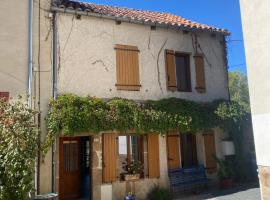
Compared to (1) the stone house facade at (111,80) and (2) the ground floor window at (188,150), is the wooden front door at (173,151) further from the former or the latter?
(2) the ground floor window at (188,150)

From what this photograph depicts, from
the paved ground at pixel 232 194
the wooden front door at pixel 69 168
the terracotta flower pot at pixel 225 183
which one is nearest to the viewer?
the paved ground at pixel 232 194

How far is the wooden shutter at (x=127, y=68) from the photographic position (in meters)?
11.4

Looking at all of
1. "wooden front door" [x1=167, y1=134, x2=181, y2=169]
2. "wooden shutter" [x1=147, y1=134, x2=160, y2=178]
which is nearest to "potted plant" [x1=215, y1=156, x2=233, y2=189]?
"wooden front door" [x1=167, y1=134, x2=181, y2=169]

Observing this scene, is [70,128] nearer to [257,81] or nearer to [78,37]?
[78,37]

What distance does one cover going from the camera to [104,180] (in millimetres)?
10508

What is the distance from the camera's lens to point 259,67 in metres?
6.39

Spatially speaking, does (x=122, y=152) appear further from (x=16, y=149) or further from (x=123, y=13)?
(x=123, y=13)

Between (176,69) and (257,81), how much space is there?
6541 millimetres

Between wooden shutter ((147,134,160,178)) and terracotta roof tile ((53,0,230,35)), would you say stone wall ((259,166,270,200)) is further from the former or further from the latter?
terracotta roof tile ((53,0,230,35))

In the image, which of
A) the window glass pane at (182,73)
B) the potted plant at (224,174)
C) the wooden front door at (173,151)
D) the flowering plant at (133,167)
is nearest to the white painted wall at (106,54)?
the window glass pane at (182,73)

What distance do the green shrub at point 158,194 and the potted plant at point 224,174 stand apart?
8.07ft

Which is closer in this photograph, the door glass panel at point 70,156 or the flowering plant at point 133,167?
the door glass panel at point 70,156

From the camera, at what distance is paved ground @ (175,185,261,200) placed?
10266 mm

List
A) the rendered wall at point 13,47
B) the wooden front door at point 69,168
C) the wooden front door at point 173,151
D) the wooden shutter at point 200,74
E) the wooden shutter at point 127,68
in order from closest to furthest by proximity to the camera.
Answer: the rendered wall at point 13,47 < the wooden front door at point 69,168 < the wooden shutter at point 127,68 < the wooden front door at point 173,151 < the wooden shutter at point 200,74
